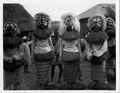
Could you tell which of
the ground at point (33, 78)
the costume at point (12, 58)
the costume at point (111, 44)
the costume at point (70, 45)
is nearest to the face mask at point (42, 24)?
the costume at point (70, 45)

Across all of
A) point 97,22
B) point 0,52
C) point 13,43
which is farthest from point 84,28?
point 0,52

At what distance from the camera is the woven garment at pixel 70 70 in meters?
3.49

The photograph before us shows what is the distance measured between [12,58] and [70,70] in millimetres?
877

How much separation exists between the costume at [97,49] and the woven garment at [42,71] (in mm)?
643

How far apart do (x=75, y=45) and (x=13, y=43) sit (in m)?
0.91

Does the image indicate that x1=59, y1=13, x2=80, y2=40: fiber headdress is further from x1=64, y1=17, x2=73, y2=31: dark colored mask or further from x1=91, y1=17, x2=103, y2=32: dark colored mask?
x1=91, y1=17, x2=103, y2=32: dark colored mask

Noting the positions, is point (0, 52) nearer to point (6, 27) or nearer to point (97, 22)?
point (6, 27)

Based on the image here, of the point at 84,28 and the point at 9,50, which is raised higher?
the point at 84,28

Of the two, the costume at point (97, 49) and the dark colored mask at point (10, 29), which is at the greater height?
the dark colored mask at point (10, 29)

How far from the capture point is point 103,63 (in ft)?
11.5

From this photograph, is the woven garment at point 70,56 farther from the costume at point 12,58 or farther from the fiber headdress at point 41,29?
the costume at point 12,58

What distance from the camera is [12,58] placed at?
3412 millimetres

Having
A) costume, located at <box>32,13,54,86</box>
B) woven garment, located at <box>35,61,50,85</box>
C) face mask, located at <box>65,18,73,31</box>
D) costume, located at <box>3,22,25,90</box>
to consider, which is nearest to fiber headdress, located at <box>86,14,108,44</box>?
face mask, located at <box>65,18,73,31</box>

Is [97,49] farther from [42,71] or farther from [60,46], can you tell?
[42,71]
